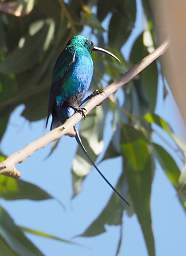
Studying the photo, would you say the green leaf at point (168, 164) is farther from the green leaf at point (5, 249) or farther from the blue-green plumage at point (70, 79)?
the green leaf at point (5, 249)

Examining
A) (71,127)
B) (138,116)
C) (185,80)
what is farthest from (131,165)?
(185,80)

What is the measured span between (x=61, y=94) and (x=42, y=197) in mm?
408

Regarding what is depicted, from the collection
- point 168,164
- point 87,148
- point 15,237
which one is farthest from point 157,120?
point 15,237

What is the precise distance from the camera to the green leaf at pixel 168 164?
1880 mm

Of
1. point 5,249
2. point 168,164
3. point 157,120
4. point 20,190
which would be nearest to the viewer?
point 5,249

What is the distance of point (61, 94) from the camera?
1.42 meters

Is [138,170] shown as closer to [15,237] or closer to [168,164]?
[168,164]

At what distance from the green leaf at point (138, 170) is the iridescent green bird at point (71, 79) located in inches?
17.8

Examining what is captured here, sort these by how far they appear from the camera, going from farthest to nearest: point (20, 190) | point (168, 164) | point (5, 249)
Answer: point (168, 164), point (20, 190), point (5, 249)

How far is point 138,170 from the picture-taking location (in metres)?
1.92

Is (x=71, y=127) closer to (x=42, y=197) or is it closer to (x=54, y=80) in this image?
(x=54, y=80)

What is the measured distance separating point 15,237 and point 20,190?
0.70ft

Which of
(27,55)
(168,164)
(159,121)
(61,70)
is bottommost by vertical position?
(168,164)

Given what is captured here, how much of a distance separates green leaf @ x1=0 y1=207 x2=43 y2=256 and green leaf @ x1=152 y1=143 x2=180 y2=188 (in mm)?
497
